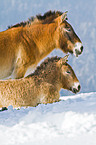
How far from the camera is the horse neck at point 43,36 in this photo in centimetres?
741

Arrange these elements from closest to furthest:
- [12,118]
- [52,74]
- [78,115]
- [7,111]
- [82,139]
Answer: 1. [82,139]
2. [78,115]
3. [12,118]
4. [7,111]
5. [52,74]

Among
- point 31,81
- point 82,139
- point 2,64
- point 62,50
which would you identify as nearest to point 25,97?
point 31,81

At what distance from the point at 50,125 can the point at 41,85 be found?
2.16m

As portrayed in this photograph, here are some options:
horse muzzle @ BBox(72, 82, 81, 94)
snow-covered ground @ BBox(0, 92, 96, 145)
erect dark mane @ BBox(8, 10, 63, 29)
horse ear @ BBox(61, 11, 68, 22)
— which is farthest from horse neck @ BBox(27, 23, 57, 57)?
snow-covered ground @ BBox(0, 92, 96, 145)

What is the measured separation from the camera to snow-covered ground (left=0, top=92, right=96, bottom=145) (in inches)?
174

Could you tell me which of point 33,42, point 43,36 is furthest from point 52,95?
point 43,36

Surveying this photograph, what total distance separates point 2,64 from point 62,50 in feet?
5.77

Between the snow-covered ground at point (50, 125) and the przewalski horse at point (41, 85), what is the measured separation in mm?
590

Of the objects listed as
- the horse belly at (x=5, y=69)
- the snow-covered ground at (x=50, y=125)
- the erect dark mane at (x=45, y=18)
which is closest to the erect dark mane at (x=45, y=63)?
the horse belly at (x=5, y=69)

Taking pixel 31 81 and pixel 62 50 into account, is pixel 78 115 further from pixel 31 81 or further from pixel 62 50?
pixel 62 50

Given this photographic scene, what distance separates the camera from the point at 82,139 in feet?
14.3

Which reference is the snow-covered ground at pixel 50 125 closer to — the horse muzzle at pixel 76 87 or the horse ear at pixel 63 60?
the horse muzzle at pixel 76 87

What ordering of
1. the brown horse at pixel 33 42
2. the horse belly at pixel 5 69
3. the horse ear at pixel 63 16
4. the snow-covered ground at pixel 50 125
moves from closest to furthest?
the snow-covered ground at pixel 50 125 < the horse belly at pixel 5 69 < the brown horse at pixel 33 42 < the horse ear at pixel 63 16

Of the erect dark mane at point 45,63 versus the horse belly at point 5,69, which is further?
the erect dark mane at point 45,63
